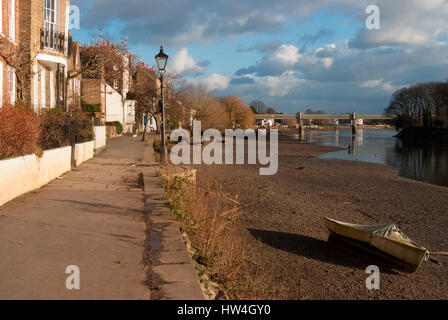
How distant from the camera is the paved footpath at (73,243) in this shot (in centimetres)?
456

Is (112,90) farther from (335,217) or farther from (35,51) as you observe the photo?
(335,217)

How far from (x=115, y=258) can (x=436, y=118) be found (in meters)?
111

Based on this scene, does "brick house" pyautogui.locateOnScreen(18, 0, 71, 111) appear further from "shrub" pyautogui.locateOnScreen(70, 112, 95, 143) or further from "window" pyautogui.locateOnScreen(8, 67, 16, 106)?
"shrub" pyautogui.locateOnScreen(70, 112, 95, 143)

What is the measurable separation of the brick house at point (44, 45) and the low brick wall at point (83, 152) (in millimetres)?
3087

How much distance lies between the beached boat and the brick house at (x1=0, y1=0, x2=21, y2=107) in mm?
14783

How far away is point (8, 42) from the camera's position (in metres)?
19.0

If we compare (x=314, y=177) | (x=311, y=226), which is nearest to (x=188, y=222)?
(x=311, y=226)

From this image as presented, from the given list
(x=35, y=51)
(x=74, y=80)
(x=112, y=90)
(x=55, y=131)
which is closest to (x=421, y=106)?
(x=112, y=90)

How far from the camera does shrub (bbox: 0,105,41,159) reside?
9352mm

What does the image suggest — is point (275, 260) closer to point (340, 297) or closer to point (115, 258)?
point (340, 297)

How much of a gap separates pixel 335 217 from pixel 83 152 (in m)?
10.5

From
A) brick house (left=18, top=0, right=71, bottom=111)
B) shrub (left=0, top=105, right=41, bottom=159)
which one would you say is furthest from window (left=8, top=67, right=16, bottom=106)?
shrub (left=0, top=105, right=41, bottom=159)

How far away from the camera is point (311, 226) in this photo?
1339 cm

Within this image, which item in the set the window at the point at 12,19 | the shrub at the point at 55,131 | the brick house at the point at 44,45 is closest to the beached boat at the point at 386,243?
the shrub at the point at 55,131
